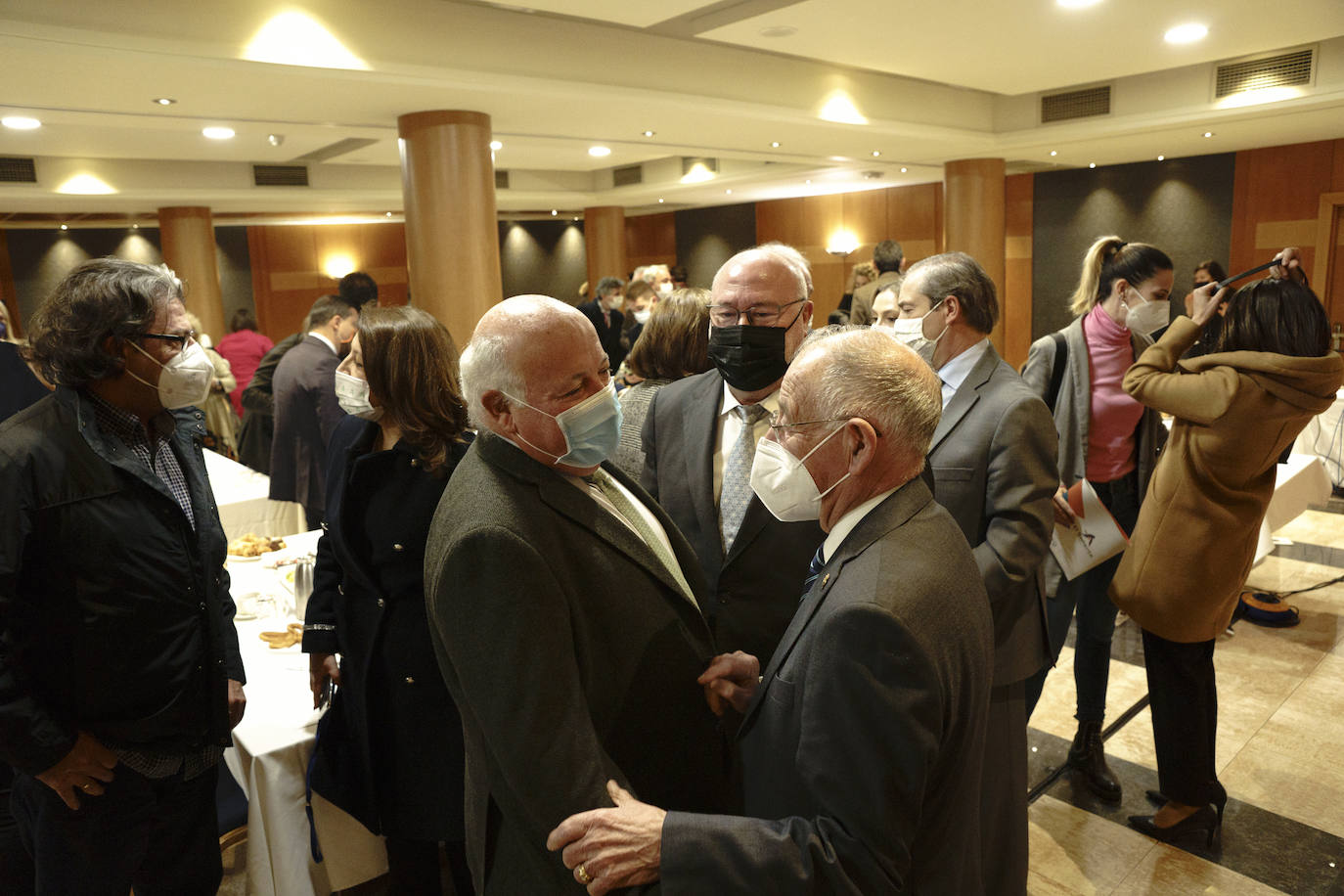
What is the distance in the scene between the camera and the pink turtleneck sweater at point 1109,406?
10.7 ft

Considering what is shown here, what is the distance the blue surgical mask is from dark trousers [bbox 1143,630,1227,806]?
215 cm

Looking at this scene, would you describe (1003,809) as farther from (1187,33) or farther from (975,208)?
(975,208)

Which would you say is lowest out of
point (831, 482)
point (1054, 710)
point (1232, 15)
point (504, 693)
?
point (1054, 710)

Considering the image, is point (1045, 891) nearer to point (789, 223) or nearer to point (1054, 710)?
point (1054, 710)

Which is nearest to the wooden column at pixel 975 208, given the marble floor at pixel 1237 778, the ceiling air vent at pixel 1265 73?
the ceiling air vent at pixel 1265 73

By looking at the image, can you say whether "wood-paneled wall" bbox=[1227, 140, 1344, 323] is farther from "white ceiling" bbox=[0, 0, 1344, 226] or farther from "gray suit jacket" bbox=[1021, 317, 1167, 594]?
"gray suit jacket" bbox=[1021, 317, 1167, 594]

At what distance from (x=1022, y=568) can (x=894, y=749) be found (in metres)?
1.15

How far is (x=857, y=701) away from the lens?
3.70 feet

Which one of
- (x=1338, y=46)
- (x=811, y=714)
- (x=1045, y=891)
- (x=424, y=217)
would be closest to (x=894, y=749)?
(x=811, y=714)

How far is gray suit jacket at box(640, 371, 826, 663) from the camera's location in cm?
190

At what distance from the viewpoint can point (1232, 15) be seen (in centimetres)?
579

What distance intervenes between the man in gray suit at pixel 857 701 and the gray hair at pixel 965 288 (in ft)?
3.83

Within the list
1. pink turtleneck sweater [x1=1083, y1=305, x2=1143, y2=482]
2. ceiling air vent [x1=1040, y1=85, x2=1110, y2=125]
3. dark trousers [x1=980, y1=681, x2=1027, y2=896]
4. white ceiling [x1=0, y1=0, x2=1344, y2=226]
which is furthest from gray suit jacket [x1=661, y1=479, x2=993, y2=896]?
ceiling air vent [x1=1040, y1=85, x2=1110, y2=125]

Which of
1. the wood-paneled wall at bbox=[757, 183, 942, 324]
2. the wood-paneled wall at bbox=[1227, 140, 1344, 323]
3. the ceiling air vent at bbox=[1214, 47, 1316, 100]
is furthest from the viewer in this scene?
the wood-paneled wall at bbox=[757, 183, 942, 324]
